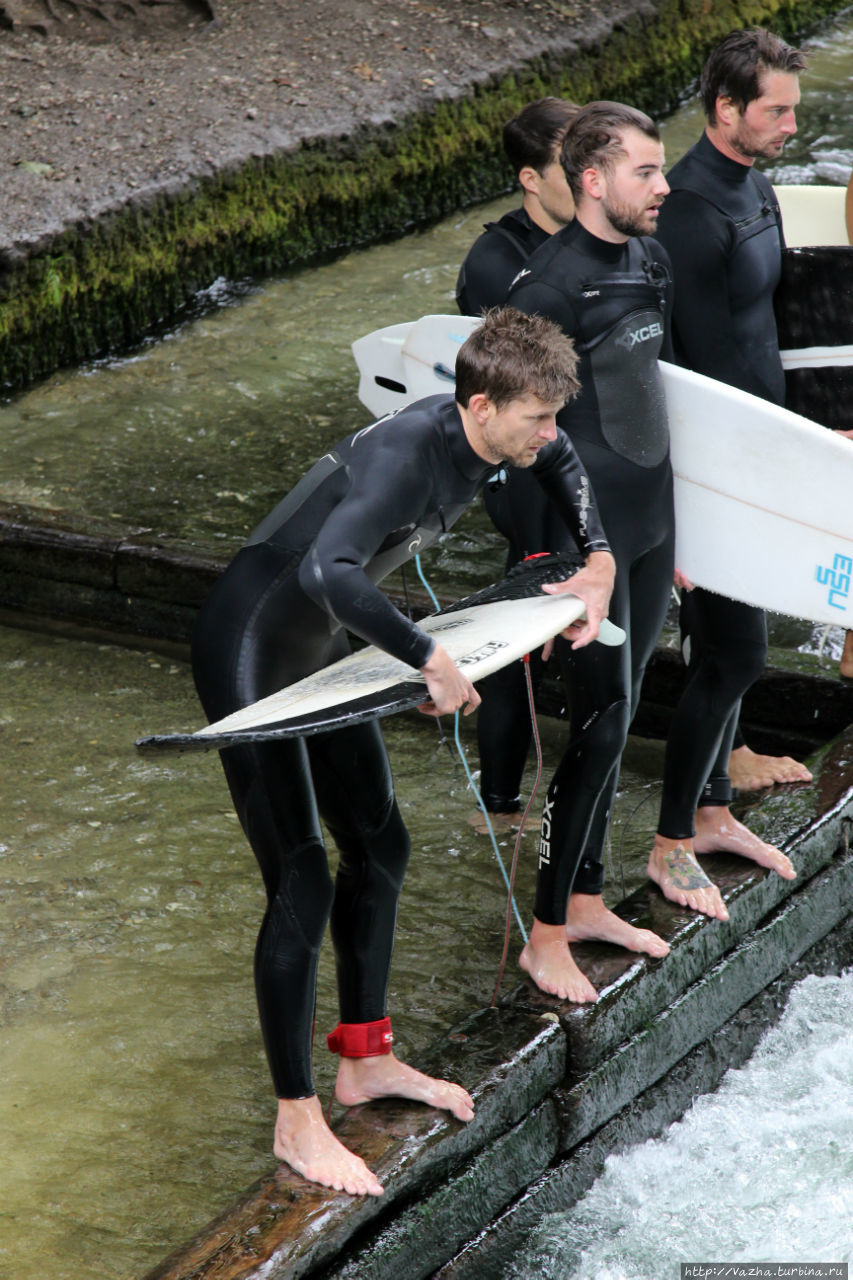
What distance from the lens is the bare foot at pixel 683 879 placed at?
3.59 meters

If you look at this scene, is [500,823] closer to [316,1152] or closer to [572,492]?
[572,492]

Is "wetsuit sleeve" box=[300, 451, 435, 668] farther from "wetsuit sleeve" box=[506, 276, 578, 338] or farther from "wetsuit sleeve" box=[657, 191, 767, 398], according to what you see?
"wetsuit sleeve" box=[657, 191, 767, 398]

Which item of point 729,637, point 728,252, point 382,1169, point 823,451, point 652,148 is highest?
point 652,148

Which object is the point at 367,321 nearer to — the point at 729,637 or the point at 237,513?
the point at 237,513

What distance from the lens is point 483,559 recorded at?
580 centimetres

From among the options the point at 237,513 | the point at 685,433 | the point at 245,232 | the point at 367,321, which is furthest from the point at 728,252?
the point at 245,232

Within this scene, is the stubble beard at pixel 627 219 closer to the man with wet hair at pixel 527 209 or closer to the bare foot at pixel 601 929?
the man with wet hair at pixel 527 209

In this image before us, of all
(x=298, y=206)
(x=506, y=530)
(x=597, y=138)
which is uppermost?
(x=597, y=138)

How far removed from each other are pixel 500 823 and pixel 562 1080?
4.01 feet

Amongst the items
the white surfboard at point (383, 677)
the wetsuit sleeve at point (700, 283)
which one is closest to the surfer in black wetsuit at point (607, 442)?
the wetsuit sleeve at point (700, 283)

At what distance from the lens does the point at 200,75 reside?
33.2ft

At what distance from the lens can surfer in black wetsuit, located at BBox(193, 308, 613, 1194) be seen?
2576 mm

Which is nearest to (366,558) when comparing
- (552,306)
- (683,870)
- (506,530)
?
(552,306)

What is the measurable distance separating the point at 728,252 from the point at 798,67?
482mm
